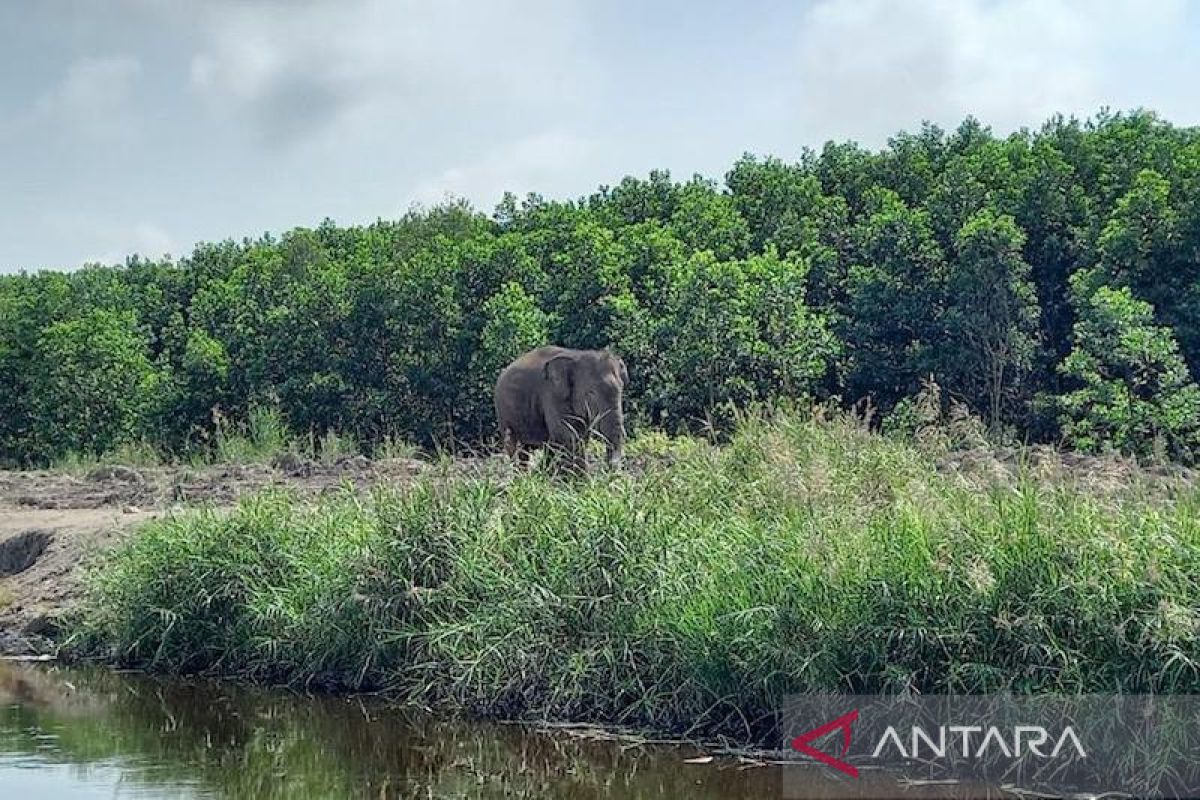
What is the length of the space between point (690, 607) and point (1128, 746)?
2541mm

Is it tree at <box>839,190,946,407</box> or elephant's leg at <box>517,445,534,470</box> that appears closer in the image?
elephant's leg at <box>517,445,534,470</box>

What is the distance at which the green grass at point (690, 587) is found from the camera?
7.59 metres

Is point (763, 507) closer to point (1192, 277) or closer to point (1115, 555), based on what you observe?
point (1115, 555)

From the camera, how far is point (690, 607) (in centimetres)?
875

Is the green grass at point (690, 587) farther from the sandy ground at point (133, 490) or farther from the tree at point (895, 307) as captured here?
the tree at point (895, 307)

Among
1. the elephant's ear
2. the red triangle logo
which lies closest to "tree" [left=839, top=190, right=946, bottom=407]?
the elephant's ear

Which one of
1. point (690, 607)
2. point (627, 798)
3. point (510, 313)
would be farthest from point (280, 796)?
point (510, 313)

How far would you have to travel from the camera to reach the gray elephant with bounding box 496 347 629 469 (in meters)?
14.5

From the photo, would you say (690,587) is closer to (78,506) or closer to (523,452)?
(523,452)

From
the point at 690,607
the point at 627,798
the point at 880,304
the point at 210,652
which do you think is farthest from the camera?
the point at 880,304

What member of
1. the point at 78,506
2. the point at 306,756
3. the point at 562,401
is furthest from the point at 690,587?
the point at 78,506

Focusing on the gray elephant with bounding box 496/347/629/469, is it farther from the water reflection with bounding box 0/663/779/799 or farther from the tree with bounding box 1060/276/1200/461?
the tree with bounding box 1060/276/1200/461

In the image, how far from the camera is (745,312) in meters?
20.4

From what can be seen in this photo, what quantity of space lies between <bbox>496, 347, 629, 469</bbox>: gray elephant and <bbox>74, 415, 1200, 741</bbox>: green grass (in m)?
2.09
